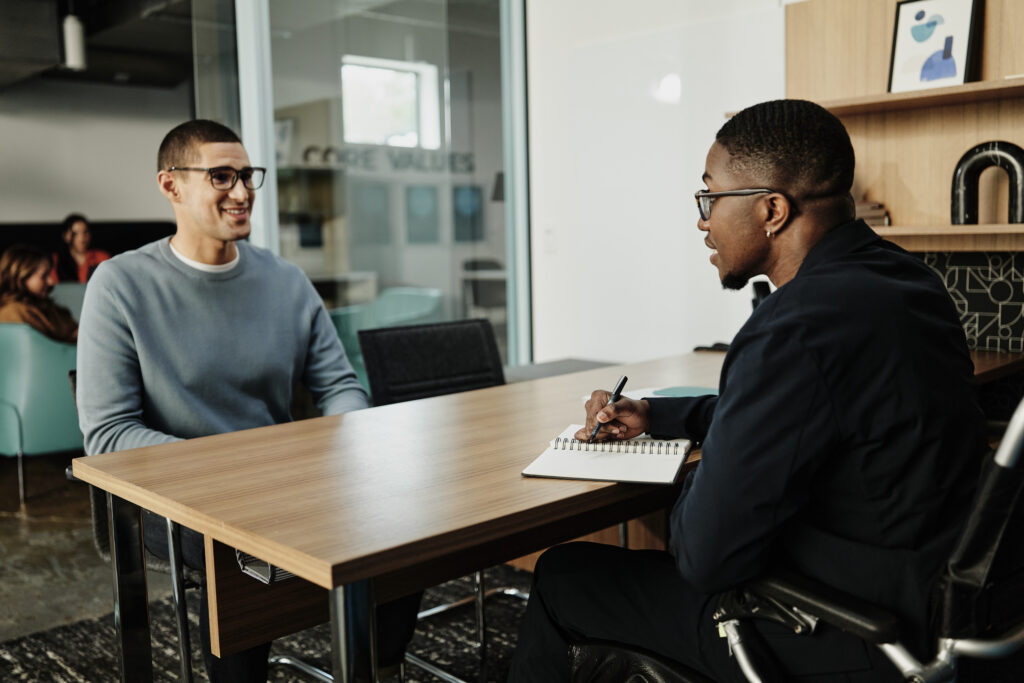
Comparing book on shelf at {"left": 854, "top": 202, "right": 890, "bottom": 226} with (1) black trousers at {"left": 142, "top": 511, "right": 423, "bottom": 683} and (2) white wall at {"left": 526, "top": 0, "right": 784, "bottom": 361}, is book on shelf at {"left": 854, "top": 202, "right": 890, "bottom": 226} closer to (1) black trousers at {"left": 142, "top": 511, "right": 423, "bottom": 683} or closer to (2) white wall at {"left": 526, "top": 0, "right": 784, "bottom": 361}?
(2) white wall at {"left": 526, "top": 0, "right": 784, "bottom": 361}

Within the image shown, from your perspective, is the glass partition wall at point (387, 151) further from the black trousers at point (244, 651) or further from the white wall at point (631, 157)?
the black trousers at point (244, 651)

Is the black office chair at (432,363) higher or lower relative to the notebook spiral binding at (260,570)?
higher

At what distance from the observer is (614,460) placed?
151 cm

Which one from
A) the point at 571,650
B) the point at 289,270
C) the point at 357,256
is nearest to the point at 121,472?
the point at 571,650

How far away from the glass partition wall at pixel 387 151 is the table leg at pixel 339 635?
275 centimetres

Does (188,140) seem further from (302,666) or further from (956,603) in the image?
(956,603)

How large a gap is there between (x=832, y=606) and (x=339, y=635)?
61 cm

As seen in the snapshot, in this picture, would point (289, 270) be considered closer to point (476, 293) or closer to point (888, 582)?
point (888, 582)

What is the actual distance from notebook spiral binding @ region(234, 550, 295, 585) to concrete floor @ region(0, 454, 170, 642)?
162cm

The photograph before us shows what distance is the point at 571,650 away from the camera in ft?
4.73

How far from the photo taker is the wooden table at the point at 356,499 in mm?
1166

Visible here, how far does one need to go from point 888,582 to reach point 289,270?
1680mm

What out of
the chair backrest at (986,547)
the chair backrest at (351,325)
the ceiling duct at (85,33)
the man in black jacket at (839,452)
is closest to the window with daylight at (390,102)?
the chair backrest at (351,325)

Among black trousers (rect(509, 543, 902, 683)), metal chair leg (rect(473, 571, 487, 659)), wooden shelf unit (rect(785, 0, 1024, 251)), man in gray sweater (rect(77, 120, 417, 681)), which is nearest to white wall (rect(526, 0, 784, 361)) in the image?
wooden shelf unit (rect(785, 0, 1024, 251))
